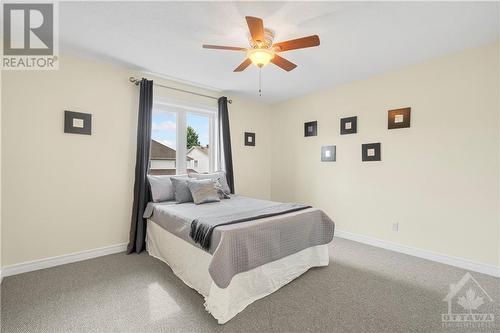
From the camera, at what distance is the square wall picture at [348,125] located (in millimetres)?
3713

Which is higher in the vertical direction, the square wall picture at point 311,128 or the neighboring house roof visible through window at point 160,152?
the square wall picture at point 311,128

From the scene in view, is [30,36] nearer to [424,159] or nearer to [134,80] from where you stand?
[134,80]

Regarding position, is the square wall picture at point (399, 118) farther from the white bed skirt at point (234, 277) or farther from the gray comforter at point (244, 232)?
the white bed skirt at point (234, 277)

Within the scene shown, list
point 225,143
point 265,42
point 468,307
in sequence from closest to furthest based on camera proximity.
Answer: point 468,307 < point 265,42 < point 225,143

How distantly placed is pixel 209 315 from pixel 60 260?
213cm

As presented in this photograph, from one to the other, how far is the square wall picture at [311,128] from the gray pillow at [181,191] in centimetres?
240

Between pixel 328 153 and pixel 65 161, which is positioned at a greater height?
pixel 328 153

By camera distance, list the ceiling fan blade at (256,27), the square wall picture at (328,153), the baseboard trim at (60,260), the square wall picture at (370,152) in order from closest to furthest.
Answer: the ceiling fan blade at (256,27) → the baseboard trim at (60,260) → the square wall picture at (370,152) → the square wall picture at (328,153)

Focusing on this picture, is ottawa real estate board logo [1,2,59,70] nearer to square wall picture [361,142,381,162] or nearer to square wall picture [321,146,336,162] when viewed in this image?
square wall picture [321,146,336,162]

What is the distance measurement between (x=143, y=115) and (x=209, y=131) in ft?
4.35

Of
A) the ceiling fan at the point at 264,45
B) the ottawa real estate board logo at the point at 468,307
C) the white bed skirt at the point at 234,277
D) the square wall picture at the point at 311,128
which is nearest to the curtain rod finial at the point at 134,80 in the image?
the ceiling fan at the point at 264,45

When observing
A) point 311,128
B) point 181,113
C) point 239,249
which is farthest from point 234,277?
point 311,128

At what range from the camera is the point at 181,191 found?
3225mm

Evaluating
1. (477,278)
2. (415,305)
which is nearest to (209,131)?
(415,305)
